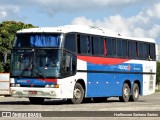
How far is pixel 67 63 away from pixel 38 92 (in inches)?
68.7

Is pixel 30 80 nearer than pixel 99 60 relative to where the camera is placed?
Yes

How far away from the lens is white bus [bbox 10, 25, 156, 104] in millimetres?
24297

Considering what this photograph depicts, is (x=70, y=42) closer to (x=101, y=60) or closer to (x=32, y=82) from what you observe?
(x=32, y=82)

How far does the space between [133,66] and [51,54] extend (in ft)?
23.9

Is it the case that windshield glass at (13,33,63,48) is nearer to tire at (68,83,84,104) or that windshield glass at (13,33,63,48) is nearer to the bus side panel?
tire at (68,83,84,104)

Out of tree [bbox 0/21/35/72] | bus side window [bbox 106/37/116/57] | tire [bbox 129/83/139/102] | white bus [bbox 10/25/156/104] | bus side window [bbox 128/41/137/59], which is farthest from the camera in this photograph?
tree [bbox 0/21/35/72]

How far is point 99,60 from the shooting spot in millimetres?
27094

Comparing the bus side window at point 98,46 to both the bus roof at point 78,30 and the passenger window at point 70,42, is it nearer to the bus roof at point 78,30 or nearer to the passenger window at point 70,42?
the bus roof at point 78,30

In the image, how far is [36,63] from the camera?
2447 centimetres

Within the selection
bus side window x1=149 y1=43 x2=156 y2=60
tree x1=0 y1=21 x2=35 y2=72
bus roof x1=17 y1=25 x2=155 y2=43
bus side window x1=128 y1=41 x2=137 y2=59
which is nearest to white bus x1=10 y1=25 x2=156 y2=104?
bus roof x1=17 y1=25 x2=155 y2=43

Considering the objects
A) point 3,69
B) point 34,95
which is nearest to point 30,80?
point 34,95

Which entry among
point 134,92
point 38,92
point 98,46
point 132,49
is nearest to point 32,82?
point 38,92

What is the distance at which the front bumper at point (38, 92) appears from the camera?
24219mm

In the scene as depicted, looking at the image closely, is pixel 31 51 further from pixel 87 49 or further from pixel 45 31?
pixel 87 49
